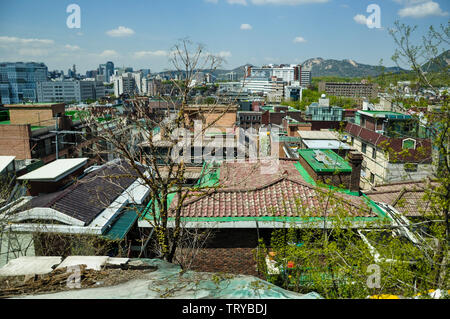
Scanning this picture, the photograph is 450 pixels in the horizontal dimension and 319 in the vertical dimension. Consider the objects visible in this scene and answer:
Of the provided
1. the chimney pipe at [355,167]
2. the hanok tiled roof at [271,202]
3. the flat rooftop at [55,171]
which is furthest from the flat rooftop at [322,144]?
the flat rooftop at [55,171]

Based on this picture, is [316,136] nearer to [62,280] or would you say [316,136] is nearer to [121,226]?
[121,226]

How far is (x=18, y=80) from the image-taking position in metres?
97.4

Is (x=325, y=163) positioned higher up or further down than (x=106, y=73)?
further down

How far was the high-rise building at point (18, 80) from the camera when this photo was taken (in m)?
93.1

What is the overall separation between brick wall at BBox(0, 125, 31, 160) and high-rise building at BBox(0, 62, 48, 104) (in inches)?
3317

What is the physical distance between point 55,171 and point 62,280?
9099mm

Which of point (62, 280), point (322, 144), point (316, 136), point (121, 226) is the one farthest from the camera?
point (316, 136)

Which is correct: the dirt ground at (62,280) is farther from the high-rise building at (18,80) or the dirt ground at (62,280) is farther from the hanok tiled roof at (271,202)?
the high-rise building at (18,80)

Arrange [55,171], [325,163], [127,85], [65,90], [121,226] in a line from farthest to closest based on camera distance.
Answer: [65,90], [127,85], [55,171], [325,163], [121,226]

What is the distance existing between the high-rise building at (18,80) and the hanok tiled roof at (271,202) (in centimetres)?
10070

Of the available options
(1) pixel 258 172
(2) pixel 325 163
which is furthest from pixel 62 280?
(2) pixel 325 163

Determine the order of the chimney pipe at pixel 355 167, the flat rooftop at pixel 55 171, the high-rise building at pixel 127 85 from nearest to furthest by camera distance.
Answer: the high-rise building at pixel 127 85
the chimney pipe at pixel 355 167
the flat rooftop at pixel 55 171

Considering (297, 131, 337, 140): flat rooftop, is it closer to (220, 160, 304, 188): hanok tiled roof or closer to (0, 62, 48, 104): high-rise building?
(220, 160, 304, 188): hanok tiled roof
